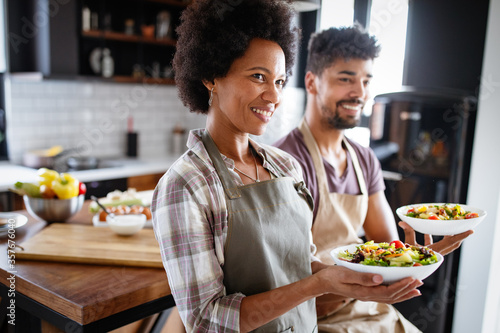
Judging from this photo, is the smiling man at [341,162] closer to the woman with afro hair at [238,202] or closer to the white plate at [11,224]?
the woman with afro hair at [238,202]

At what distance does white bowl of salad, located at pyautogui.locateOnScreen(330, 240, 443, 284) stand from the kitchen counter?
8.50 ft

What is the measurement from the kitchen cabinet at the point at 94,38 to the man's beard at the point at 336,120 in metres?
1.60

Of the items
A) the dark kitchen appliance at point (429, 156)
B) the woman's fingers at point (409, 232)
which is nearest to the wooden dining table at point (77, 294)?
the woman's fingers at point (409, 232)

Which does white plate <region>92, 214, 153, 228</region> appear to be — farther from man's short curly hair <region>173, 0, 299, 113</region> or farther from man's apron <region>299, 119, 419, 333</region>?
man's short curly hair <region>173, 0, 299, 113</region>

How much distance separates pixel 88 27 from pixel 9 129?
1057mm

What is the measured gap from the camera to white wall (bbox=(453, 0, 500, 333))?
2559 millimetres

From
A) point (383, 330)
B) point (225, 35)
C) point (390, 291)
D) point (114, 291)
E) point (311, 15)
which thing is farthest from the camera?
point (311, 15)

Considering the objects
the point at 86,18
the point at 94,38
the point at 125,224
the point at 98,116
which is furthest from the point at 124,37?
the point at 125,224

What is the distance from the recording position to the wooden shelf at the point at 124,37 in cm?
378

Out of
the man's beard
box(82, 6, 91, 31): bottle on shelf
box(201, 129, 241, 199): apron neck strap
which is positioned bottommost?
box(201, 129, 241, 199): apron neck strap

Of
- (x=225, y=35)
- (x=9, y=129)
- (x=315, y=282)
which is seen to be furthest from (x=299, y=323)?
(x=9, y=129)

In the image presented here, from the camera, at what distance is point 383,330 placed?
1.71 metres

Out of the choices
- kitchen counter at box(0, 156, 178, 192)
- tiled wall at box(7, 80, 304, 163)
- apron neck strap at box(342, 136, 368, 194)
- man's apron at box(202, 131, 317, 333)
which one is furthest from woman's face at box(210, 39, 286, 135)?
tiled wall at box(7, 80, 304, 163)

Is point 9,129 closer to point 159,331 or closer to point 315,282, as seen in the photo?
point 159,331
